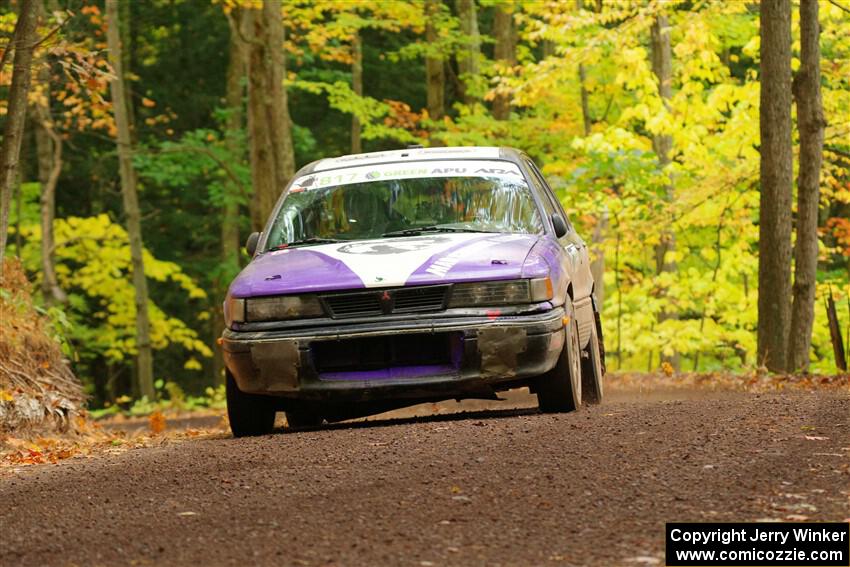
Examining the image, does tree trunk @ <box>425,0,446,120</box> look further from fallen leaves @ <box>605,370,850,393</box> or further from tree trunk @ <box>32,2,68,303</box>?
fallen leaves @ <box>605,370,850,393</box>

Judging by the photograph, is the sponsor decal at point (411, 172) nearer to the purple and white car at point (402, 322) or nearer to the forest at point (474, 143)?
the purple and white car at point (402, 322)

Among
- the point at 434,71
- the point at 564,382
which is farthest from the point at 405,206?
the point at 434,71

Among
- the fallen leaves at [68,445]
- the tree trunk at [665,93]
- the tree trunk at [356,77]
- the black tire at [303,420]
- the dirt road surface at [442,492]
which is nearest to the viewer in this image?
the dirt road surface at [442,492]

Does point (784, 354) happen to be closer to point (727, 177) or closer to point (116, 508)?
point (727, 177)

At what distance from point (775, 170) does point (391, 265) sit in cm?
842

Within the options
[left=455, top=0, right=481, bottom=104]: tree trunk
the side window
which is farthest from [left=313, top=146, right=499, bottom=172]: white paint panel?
[left=455, top=0, right=481, bottom=104]: tree trunk

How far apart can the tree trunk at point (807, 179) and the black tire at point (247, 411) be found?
8.51 meters

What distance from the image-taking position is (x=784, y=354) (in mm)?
16391

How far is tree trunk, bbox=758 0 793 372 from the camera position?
51.0 feet

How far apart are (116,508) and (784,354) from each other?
38.1 ft

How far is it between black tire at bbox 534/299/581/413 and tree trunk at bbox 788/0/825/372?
7.52m

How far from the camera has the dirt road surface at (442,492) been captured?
202 inches

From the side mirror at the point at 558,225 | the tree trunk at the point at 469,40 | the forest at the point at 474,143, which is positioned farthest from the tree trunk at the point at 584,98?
the side mirror at the point at 558,225

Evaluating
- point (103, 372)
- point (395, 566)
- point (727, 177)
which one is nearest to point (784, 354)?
point (727, 177)
